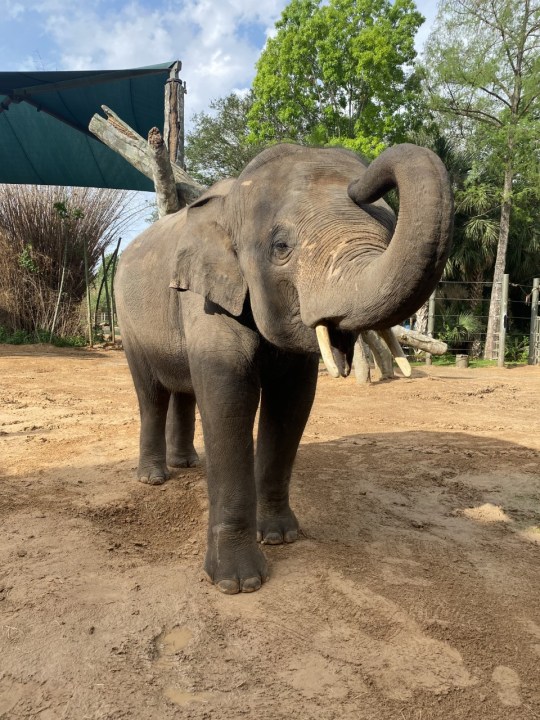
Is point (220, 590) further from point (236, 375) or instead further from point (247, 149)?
point (247, 149)

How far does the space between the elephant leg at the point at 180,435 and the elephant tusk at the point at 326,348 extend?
101 inches

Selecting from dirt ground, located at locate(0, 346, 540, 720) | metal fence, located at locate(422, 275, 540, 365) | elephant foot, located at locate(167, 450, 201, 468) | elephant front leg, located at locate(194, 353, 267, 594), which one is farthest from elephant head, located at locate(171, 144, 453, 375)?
metal fence, located at locate(422, 275, 540, 365)

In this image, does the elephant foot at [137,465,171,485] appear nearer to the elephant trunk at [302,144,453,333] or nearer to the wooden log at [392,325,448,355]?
the elephant trunk at [302,144,453,333]

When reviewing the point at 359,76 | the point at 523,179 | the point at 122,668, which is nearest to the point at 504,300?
the point at 523,179

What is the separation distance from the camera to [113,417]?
22.2ft

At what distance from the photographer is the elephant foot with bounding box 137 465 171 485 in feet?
14.1

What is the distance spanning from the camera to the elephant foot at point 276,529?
3.24m

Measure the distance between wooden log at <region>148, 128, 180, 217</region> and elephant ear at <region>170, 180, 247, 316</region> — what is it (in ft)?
16.1

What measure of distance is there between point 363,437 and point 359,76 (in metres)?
16.7

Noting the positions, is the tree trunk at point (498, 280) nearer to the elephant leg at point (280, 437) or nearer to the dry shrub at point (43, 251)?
the dry shrub at point (43, 251)

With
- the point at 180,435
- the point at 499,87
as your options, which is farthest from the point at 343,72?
the point at 180,435

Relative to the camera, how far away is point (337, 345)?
2402 mm

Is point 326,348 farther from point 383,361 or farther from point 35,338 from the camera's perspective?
point 35,338

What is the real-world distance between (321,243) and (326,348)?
1.33ft
